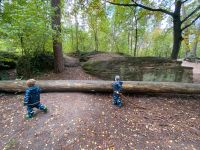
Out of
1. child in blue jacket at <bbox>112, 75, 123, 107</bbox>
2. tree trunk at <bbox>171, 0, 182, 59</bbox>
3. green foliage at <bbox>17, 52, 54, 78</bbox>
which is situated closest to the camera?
child in blue jacket at <bbox>112, 75, 123, 107</bbox>

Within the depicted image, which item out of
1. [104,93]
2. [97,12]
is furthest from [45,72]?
[97,12]

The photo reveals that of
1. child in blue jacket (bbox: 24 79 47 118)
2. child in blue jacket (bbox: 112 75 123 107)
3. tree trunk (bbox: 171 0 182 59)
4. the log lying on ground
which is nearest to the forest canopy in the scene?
tree trunk (bbox: 171 0 182 59)

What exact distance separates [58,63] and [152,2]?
6.88 metres

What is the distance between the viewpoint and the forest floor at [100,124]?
138 inches

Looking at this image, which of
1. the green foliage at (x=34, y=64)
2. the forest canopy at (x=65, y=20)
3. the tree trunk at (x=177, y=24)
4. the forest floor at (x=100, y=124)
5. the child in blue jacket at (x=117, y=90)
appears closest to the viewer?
the forest floor at (x=100, y=124)

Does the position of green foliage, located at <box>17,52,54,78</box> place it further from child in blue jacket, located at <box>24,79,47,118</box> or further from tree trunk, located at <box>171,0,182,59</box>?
tree trunk, located at <box>171,0,182,59</box>

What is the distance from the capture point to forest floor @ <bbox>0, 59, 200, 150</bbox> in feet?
11.5

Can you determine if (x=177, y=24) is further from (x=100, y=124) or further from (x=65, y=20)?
(x=100, y=124)

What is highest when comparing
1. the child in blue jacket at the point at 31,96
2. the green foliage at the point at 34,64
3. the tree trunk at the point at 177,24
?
the tree trunk at the point at 177,24

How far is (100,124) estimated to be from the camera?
4043 millimetres

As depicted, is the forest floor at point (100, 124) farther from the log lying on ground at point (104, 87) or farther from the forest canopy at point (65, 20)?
the forest canopy at point (65, 20)

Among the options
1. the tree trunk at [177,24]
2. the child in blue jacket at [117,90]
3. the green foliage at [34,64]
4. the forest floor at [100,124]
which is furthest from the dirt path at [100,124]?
the tree trunk at [177,24]

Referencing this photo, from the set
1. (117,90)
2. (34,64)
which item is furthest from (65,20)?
(117,90)

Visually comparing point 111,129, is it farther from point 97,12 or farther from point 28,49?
point 97,12
